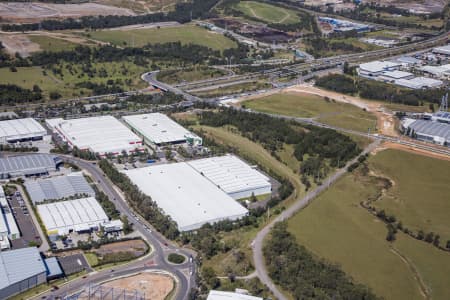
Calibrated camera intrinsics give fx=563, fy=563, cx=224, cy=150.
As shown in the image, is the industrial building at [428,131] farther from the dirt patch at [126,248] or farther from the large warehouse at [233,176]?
the dirt patch at [126,248]

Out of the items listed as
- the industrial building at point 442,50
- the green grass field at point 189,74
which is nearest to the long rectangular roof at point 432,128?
the green grass field at point 189,74

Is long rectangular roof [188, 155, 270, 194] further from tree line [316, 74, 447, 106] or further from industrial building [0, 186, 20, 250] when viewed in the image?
tree line [316, 74, 447, 106]

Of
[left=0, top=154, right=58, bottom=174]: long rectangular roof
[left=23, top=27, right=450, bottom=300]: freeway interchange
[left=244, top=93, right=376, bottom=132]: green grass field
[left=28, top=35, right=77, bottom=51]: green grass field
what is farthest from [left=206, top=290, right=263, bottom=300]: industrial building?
[left=28, top=35, right=77, bottom=51]: green grass field

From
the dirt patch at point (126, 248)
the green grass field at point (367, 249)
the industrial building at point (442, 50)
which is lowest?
the green grass field at point (367, 249)

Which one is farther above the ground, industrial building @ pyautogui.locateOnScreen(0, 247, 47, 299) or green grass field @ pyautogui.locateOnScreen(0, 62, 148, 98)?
green grass field @ pyautogui.locateOnScreen(0, 62, 148, 98)

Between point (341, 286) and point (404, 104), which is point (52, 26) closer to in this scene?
point (404, 104)
